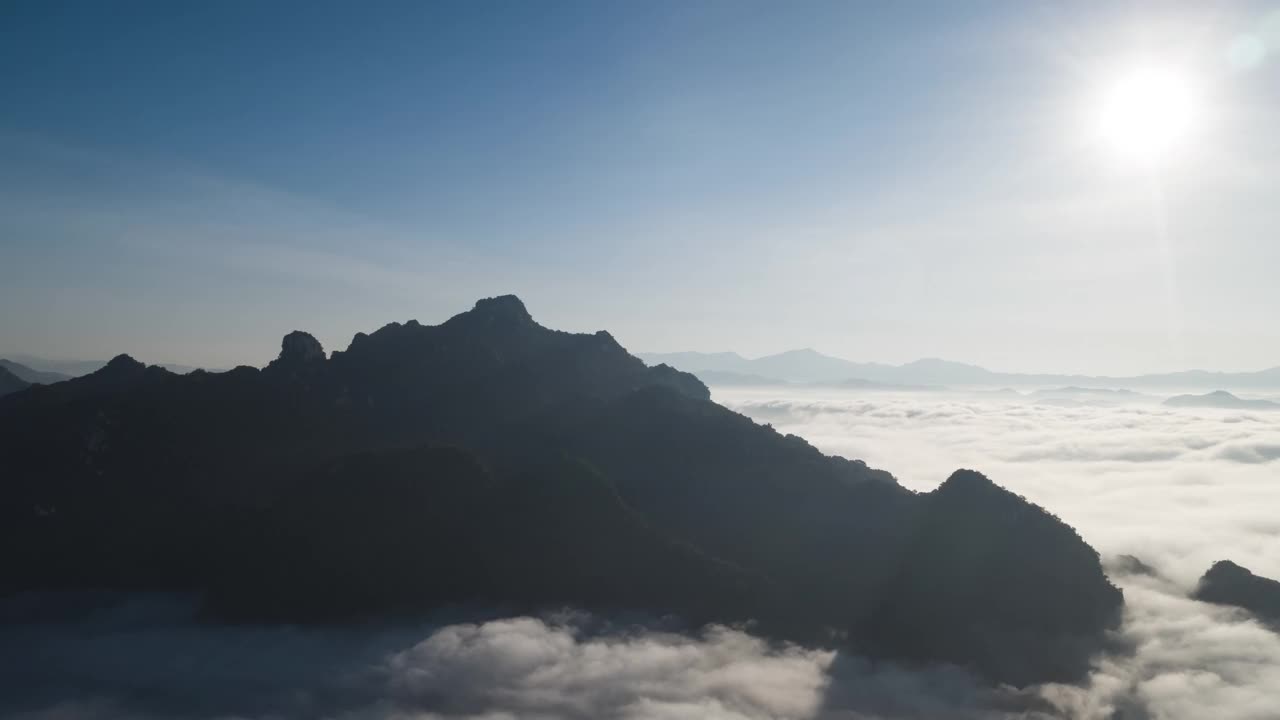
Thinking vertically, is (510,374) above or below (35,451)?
above

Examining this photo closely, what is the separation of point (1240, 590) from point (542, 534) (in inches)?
5733

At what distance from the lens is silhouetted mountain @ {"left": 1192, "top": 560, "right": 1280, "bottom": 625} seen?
431 ft

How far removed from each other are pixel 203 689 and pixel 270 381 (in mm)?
76264

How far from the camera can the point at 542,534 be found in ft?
422

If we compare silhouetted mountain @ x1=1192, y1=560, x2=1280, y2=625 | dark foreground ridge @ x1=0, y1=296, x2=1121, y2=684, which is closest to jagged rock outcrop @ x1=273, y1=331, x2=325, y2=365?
dark foreground ridge @ x1=0, y1=296, x2=1121, y2=684

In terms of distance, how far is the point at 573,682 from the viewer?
115 meters

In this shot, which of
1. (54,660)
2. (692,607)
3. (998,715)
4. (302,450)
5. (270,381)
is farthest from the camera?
(270,381)

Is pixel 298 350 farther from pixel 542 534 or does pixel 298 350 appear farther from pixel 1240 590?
pixel 1240 590

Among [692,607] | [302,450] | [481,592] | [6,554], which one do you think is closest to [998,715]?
[692,607]

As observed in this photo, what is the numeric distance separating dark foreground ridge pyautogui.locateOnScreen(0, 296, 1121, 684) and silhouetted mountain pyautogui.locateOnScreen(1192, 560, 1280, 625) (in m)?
29.5

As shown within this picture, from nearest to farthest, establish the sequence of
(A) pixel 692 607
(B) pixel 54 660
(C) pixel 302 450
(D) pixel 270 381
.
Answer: (B) pixel 54 660 → (A) pixel 692 607 → (C) pixel 302 450 → (D) pixel 270 381

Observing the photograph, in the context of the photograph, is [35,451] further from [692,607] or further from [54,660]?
[692,607]

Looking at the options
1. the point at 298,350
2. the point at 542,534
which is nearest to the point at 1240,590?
the point at 542,534

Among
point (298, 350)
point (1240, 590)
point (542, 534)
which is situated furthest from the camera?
point (298, 350)
